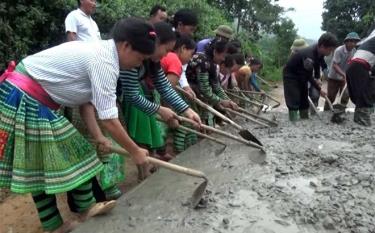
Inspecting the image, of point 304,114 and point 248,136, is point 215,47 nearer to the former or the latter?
point 248,136

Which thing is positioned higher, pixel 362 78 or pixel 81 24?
pixel 81 24

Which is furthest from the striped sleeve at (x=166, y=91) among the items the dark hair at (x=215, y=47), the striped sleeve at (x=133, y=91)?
the dark hair at (x=215, y=47)

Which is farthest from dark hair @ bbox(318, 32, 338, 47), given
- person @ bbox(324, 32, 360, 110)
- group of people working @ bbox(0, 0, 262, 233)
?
group of people working @ bbox(0, 0, 262, 233)

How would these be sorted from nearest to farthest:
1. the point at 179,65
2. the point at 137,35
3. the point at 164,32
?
Result: the point at 137,35 < the point at 164,32 < the point at 179,65

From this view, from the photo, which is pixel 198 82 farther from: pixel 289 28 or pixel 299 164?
pixel 289 28

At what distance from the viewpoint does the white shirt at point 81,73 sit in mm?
2441

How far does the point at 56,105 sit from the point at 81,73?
1.02 ft

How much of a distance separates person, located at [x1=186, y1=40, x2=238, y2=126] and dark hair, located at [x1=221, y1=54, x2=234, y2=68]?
0.67m

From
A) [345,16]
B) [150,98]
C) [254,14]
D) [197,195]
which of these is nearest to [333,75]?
[150,98]

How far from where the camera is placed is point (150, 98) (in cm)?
431

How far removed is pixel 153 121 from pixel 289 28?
20098 millimetres

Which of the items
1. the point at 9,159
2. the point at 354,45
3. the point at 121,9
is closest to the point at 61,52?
the point at 9,159

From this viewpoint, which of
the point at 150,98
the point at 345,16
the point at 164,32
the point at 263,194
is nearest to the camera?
the point at 263,194

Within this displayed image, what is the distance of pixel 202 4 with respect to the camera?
36.6 feet
